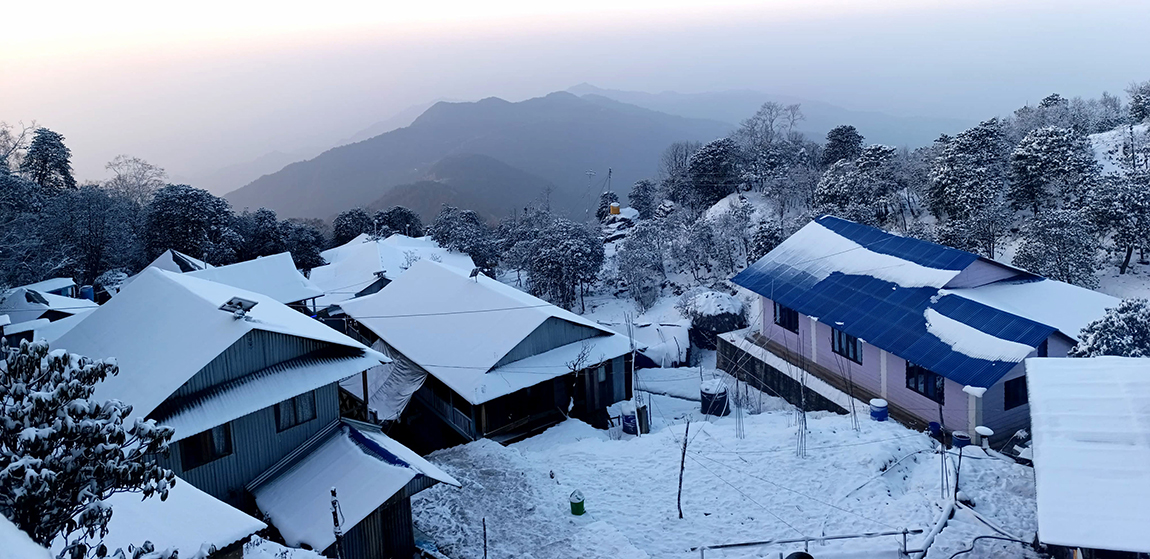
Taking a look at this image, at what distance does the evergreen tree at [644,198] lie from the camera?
5753 centimetres

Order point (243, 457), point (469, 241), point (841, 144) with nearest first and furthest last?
1. point (243, 457)
2. point (469, 241)
3. point (841, 144)

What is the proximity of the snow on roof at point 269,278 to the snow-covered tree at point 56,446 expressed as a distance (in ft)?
79.8

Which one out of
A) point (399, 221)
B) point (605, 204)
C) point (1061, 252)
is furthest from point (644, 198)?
point (1061, 252)

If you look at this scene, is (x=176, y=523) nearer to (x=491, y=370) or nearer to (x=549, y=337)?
(x=491, y=370)

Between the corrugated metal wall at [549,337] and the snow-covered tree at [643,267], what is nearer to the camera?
the corrugated metal wall at [549,337]

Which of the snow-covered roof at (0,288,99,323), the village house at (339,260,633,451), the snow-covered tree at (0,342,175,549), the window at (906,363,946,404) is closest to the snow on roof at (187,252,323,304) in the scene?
the snow-covered roof at (0,288,99,323)

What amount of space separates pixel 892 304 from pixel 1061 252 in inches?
304

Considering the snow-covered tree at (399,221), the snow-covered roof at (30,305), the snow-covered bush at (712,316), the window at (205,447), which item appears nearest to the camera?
the window at (205,447)

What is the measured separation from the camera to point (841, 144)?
48281 millimetres

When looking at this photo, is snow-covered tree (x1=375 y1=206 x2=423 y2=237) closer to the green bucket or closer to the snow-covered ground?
the snow-covered ground

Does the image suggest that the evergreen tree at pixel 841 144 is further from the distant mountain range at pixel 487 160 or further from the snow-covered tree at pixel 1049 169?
the distant mountain range at pixel 487 160

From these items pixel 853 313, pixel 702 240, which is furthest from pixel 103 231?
pixel 853 313

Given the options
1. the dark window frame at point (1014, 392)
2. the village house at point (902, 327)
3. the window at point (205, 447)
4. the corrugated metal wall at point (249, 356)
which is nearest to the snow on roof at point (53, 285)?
the corrugated metal wall at point (249, 356)

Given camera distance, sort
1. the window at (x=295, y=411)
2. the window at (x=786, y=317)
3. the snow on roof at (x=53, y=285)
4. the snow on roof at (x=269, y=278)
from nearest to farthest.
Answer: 1. the window at (x=295, y=411)
2. the window at (x=786, y=317)
3. the snow on roof at (x=269, y=278)
4. the snow on roof at (x=53, y=285)
